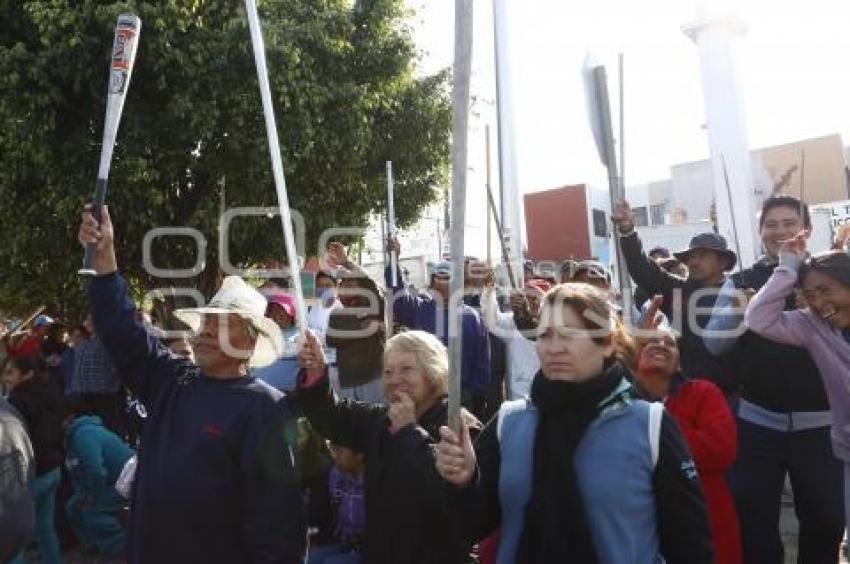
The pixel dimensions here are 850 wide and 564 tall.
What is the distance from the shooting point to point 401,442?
2559mm

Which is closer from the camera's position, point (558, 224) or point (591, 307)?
point (591, 307)

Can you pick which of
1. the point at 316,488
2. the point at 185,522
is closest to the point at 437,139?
the point at 316,488

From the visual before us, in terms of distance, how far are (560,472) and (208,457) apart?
1.13m

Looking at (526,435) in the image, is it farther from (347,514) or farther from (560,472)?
(347,514)

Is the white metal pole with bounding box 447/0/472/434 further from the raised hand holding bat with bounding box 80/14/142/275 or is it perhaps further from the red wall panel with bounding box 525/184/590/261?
the red wall panel with bounding box 525/184/590/261

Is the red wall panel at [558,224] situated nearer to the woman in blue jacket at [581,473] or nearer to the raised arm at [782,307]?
the raised arm at [782,307]

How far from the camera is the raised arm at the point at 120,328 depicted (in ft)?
9.02

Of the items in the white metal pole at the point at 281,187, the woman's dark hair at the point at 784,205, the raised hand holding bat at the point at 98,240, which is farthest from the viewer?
the woman's dark hair at the point at 784,205

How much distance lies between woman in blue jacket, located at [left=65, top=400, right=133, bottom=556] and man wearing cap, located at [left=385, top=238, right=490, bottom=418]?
7.25 ft

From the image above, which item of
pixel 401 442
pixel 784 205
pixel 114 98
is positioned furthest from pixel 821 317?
pixel 114 98

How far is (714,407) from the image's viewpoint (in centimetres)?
332

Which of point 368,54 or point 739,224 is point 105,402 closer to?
point 739,224

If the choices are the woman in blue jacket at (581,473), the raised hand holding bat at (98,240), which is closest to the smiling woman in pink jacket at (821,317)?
the woman in blue jacket at (581,473)

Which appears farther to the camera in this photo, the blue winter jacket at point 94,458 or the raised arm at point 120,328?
the blue winter jacket at point 94,458
